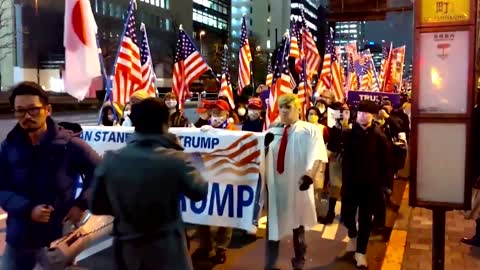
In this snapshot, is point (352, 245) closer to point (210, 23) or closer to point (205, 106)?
point (205, 106)

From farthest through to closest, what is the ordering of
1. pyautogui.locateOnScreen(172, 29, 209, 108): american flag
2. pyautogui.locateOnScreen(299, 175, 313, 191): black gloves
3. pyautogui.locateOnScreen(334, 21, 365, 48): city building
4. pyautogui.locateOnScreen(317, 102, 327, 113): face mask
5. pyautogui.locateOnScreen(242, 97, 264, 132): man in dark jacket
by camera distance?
pyautogui.locateOnScreen(334, 21, 365, 48): city building, pyautogui.locateOnScreen(172, 29, 209, 108): american flag, pyautogui.locateOnScreen(317, 102, 327, 113): face mask, pyautogui.locateOnScreen(242, 97, 264, 132): man in dark jacket, pyautogui.locateOnScreen(299, 175, 313, 191): black gloves

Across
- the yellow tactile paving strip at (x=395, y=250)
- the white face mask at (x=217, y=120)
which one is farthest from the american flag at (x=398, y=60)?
the white face mask at (x=217, y=120)

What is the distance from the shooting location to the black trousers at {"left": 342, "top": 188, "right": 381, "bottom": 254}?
20.7 feet

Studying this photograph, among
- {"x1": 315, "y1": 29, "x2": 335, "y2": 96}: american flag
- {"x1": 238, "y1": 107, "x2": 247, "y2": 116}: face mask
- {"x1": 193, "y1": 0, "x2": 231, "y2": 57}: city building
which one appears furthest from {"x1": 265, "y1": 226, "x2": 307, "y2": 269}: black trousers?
{"x1": 193, "y1": 0, "x2": 231, "y2": 57}: city building

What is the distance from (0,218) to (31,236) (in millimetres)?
5646

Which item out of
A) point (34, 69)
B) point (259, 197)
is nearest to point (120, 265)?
point (259, 197)

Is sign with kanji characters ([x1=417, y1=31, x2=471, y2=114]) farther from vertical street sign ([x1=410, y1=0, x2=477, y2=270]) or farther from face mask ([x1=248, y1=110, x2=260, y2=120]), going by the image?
face mask ([x1=248, y1=110, x2=260, y2=120])

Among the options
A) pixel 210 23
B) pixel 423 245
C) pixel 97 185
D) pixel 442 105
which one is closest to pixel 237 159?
pixel 442 105

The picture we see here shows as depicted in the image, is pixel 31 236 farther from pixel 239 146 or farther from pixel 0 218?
pixel 0 218

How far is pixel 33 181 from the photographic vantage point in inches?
141

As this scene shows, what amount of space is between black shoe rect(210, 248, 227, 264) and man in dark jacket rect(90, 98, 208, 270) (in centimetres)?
334

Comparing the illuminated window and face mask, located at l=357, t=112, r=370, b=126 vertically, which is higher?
the illuminated window

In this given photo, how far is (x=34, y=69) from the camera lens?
55781mm

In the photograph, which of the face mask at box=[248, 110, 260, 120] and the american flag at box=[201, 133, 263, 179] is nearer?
the american flag at box=[201, 133, 263, 179]
